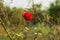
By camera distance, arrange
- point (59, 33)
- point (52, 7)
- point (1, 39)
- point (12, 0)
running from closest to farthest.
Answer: point (12, 0) → point (59, 33) → point (1, 39) → point (52, 7)

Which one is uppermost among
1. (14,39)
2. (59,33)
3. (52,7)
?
(14,39)

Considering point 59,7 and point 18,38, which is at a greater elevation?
point 18,38

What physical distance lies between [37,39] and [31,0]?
309mm

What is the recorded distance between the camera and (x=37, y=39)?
1541mm

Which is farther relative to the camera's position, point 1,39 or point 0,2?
point 1,39

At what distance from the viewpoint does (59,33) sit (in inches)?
69.5

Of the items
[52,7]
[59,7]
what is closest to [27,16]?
[59,7]

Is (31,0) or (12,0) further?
(31,0)

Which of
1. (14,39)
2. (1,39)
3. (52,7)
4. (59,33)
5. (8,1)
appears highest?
(8,1)

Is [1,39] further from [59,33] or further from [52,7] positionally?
[52,7]

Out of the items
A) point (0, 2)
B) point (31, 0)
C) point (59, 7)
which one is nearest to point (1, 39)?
point (31, 0)

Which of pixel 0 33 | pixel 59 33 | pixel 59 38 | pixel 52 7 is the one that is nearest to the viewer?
pixel 0 33

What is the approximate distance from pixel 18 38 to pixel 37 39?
0.71ft

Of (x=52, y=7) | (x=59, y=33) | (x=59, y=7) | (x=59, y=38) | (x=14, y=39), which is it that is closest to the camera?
(x=14, y=39)
